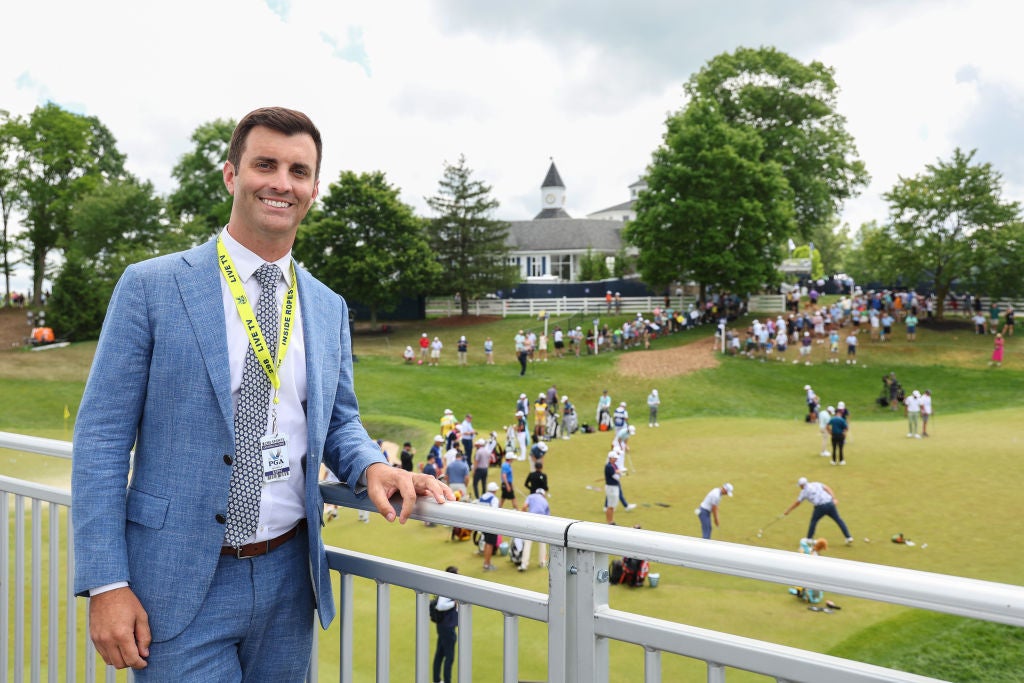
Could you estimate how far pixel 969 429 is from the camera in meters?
→ 26.0

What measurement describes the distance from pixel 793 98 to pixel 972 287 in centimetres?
1494

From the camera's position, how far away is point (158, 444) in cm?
207

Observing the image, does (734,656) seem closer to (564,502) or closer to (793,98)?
(564,502)

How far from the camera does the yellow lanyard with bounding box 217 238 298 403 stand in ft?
7.21

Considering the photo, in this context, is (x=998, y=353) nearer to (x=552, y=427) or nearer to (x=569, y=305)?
(x=552, y=427)

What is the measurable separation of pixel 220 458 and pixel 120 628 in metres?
0.46

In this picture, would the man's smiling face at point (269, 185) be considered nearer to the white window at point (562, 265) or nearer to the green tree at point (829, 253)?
the white window at point (562, 265)

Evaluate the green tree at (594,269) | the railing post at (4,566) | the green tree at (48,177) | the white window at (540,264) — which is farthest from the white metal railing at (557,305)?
the railing post at (4,566)

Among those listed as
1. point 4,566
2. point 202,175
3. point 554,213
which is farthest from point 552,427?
point 554,213

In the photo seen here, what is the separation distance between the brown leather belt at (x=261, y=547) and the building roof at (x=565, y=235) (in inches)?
2703

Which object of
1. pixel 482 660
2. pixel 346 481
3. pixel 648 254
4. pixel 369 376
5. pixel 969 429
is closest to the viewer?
pixel 346 481

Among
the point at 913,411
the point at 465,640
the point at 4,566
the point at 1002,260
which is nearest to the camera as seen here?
the point at 465,640

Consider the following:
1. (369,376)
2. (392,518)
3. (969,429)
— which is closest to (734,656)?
(392,518)

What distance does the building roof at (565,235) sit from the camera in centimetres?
7131
